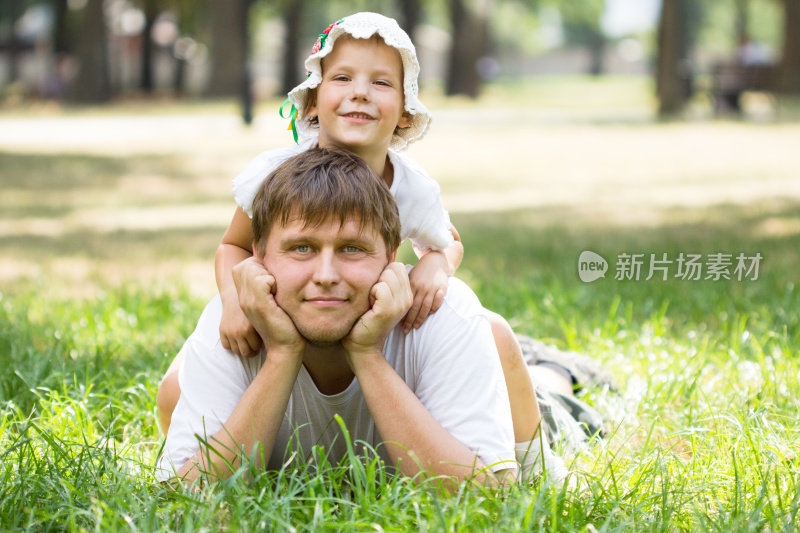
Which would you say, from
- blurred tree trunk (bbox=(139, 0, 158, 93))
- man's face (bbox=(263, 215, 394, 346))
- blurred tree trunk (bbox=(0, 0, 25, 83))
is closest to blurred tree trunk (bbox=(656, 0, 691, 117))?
man's face (bbox=(263, 215, 394, 346))

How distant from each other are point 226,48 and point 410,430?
3506 centimetres

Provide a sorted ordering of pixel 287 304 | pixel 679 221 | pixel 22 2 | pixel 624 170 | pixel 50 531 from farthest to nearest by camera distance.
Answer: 1. pixel 22 2
2. pixel 624 170
3. pixel 679 221
4. pixel 287 304
5. pixel 50 531

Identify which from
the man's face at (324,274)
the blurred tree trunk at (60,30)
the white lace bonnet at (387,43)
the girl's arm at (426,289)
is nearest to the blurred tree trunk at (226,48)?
the blurred tree trunk at (60,30)

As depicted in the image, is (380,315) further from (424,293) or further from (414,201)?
(414,201)

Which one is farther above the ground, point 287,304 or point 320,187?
point 320,187

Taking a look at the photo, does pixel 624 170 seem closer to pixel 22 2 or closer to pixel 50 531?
pixel 50 531

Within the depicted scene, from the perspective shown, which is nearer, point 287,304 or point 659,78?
point 287,304

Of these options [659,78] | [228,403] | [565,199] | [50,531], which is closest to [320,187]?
[228,403]

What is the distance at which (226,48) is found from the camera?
36062 mm

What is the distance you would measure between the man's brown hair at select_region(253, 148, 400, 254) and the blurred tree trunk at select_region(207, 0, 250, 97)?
33.5 metres

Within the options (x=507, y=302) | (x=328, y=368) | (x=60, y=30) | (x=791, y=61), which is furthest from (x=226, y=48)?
(x=328, y=368)

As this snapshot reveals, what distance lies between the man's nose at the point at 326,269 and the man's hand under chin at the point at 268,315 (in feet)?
0.48

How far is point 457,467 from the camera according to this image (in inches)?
106

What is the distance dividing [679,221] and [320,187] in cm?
709
